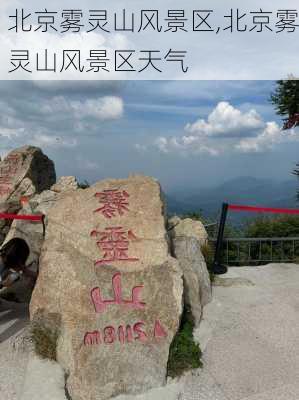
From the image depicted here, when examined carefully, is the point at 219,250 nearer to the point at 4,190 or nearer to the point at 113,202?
the point at 113,202

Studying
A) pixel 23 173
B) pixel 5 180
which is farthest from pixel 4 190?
pixel 23 173

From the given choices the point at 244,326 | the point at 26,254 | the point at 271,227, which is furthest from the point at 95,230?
the point at 271,227

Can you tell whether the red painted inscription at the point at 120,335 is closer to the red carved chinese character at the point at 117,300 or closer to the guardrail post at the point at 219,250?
the red carved chinese character at the point at 117,300

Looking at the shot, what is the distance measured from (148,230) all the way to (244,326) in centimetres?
184

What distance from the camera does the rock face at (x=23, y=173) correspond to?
10.1m

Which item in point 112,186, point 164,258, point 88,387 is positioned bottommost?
point 88,387

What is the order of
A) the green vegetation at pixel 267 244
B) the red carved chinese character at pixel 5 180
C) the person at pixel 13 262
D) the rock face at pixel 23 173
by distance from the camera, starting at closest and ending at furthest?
1. the person at pixel 13 262
2. the green vegetation at pixel 267 244
3. the rock face at pixel 23 173
4. the red carved chinese character at pixel 5 180

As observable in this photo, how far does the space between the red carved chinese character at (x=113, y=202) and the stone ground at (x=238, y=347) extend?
1.91 metres

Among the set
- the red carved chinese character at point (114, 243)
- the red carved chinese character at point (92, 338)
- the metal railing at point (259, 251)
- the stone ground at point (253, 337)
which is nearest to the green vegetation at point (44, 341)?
the red carved chinese character at point (92, 338)

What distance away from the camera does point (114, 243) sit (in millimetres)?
5367

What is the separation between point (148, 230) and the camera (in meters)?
5.50

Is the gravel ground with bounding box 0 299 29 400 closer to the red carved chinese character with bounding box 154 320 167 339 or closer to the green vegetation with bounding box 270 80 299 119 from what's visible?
the red carved chinese character with bounding box 154 320 167 339

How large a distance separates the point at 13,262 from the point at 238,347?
10.7 feet

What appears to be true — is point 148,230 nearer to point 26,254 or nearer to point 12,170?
point 26,254
